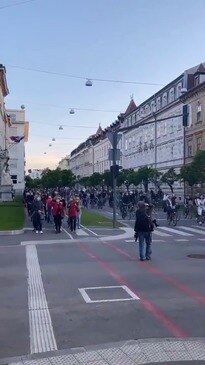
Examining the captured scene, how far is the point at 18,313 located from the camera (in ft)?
27.5

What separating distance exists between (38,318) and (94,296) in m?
1.75

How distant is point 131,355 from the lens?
Answer: 609cm

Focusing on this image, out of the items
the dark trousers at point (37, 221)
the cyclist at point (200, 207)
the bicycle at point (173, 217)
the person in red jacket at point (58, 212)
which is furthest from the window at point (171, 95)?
the dark trousers at point (37, 221)

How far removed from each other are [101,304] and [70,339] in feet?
6.79

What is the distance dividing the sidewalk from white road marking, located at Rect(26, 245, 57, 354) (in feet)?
1.24

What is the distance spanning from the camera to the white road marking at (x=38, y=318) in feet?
21.7

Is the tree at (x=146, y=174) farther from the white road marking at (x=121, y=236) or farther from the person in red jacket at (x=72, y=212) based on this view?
the person in red jacket at (x=72, y=212)

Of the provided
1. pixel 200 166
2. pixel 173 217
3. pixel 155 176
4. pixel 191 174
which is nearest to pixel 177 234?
pixel 173 217

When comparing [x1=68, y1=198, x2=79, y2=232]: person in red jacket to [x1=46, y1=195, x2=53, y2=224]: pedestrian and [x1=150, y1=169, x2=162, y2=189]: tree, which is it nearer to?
[x1=46, y1=195, x2=53, y2=224]: pedestrian

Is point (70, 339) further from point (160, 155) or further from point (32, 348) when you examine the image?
point (160, 155)

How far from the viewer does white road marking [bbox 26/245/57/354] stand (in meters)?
6.61

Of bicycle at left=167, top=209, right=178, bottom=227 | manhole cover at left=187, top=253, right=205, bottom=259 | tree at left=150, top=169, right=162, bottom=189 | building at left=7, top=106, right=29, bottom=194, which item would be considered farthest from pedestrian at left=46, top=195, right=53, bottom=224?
building at left=7, top=106, right=29, bottom=194

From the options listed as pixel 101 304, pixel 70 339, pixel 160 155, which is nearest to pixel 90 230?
pixel 101 304

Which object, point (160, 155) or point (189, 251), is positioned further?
point (160, 155)
